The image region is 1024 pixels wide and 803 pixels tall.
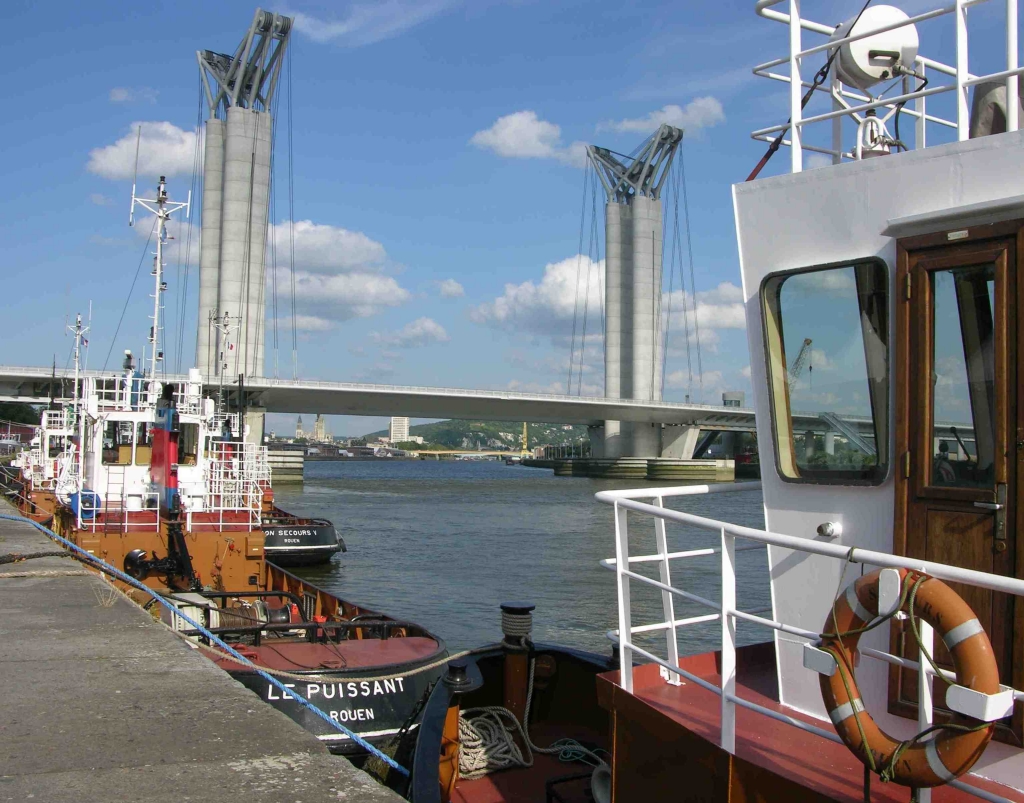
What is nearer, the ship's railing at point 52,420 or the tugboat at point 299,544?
the tugboat at point 299,544

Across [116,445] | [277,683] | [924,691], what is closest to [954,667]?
[924,691]

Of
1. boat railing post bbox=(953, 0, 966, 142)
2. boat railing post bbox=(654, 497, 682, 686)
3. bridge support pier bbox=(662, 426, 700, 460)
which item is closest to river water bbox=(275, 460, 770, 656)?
boat railing post bbox=(654, 497, 682, 686)

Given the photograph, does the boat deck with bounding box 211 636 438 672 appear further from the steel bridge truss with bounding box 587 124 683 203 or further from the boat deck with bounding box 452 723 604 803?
the steel bridge truss with bounding box 587 124 683 203

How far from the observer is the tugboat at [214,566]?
9289 mm

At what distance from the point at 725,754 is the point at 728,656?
423 millimetres

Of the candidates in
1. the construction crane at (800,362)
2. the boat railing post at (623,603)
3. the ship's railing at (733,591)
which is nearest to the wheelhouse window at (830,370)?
the construction crane at (800,362)

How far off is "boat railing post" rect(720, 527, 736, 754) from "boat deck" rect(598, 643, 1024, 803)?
84 mm

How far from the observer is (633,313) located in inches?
3319

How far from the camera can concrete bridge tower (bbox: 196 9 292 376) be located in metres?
67.6

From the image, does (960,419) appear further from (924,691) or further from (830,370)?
(924,691)

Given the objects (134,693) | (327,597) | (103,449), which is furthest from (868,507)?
(103,449)

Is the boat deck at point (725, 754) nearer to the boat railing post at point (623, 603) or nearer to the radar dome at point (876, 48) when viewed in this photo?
the boat railing post at point (623, 603)

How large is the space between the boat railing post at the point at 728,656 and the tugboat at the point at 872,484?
→ 0.04 feet

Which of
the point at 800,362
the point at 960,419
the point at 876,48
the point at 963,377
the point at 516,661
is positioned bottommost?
the point at 516,661
